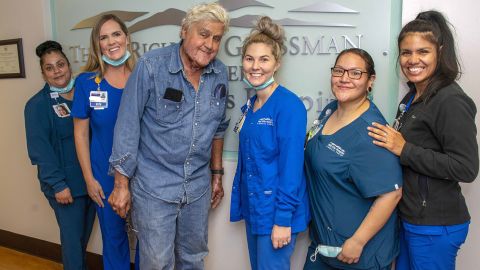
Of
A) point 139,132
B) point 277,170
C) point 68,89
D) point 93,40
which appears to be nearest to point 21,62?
point 68,89

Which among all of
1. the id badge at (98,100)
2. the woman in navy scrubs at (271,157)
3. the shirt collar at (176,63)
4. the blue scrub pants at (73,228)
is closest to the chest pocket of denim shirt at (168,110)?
the shirt collar at (176,63)

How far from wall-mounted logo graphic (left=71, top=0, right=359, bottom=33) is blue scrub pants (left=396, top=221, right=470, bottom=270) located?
1020 millimetres

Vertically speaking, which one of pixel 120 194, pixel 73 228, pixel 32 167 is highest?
pixel 120 194

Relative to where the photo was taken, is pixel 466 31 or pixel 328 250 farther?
pixel 466 31

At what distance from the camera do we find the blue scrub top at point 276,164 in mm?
1554

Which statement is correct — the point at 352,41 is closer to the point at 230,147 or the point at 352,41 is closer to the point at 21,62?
the point at 230,147

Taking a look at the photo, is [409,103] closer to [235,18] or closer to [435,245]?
[435,245]

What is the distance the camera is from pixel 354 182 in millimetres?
1439

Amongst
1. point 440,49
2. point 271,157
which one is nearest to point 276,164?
point 271,157

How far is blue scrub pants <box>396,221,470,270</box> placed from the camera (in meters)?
1.42

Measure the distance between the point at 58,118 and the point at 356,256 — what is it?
179 centimetres

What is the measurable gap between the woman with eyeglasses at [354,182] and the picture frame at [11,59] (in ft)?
7.60

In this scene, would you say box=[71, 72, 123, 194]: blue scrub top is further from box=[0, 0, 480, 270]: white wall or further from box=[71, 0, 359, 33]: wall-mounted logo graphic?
box=[0, 0, 480, 270]: white wall

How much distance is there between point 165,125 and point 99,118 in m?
0.46
